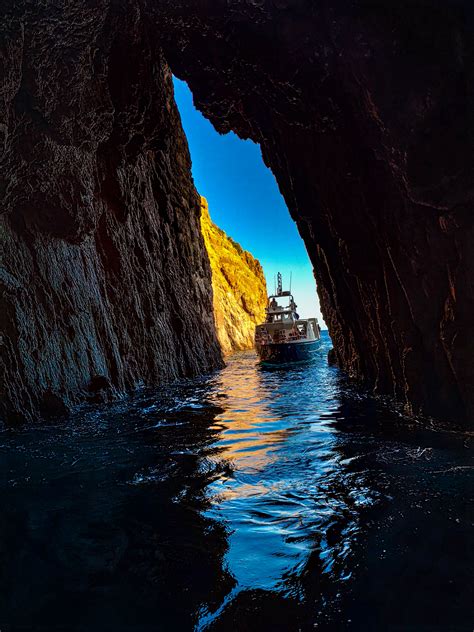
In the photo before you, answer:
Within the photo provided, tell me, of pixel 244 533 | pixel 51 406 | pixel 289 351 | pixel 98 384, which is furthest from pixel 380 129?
pixel 289 351

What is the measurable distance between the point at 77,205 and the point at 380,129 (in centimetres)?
917

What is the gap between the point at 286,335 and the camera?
30.3m

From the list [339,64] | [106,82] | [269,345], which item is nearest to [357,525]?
[339,64]

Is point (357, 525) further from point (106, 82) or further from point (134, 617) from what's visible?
point (106, 82)

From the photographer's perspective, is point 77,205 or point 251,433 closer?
point 251,433

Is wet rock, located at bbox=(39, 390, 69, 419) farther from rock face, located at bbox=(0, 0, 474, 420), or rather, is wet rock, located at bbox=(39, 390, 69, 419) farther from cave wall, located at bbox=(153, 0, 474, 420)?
cave wall, located at bbox=(153, 0, 474, 420)

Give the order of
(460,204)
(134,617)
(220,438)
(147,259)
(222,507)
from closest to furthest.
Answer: (134,617) < (222,507) < (460,204) < (220,438) < (147,259)

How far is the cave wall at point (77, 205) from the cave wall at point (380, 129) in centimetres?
185

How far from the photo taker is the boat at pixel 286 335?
26219 millimetres

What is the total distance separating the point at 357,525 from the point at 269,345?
23570 mm

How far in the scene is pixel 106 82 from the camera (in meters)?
9.62

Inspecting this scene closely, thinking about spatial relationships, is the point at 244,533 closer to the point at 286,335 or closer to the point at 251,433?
the point at 251,433

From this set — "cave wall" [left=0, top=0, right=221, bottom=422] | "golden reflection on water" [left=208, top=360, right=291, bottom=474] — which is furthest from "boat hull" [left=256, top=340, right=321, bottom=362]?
"golden reflection on water" [left=208, top=360, right=291, bottom=474]

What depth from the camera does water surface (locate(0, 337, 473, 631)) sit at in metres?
2.57
